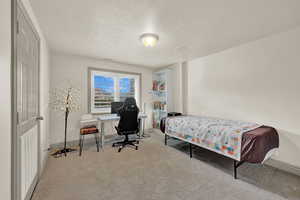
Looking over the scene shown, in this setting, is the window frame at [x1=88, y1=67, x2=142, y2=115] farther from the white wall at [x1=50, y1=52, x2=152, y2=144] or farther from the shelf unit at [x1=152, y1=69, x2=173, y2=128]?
the shelf unit at [x1=152, y1=69, x2=173, y2=128]

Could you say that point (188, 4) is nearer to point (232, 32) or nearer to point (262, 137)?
point (232, 32)

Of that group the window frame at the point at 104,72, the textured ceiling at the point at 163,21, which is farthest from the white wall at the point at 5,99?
the window frame at the point at 104,72

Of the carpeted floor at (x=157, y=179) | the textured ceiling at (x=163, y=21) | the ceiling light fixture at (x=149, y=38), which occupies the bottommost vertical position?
the carpeted floor at (x=157, y=179)

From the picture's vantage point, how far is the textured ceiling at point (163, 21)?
1586 millimetres

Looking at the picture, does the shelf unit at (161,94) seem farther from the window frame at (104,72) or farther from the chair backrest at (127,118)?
the chair backrest at (127,118)

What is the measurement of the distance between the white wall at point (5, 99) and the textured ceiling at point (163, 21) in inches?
30.7

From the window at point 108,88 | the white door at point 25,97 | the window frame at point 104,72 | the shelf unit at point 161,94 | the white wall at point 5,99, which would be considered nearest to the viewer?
the white wall at point 5,99

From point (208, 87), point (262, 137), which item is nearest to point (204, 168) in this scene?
point (262, 137)

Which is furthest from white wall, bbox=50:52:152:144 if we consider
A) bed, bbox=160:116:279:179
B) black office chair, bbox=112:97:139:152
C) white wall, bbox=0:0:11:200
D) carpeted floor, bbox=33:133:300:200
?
bed, bbox=160:116:279:179

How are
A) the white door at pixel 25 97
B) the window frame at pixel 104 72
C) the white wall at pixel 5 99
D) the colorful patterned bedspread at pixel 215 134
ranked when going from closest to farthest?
the white wall at pixel 5 99
the white door at pixel 25 97
the colorful patterned bedspread at pixel 215 134
the window frame at pixel 104 72

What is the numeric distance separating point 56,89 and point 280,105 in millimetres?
4831

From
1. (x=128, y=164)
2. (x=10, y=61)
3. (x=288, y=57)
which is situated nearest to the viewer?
(x=10, y=61)

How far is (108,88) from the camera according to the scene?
3.99 metres

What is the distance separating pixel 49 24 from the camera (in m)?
2.02
